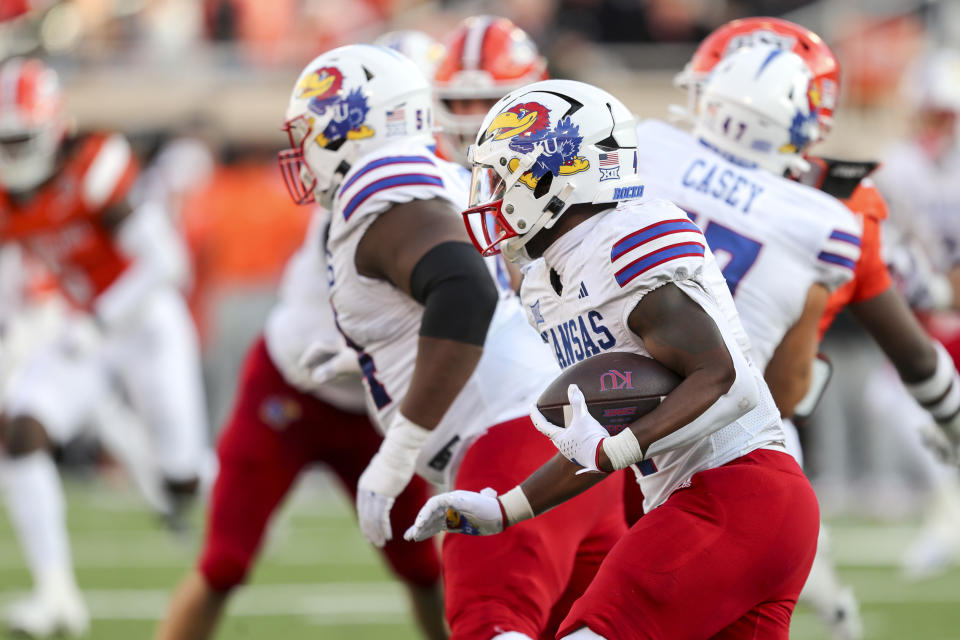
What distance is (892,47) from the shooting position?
11.0 metres

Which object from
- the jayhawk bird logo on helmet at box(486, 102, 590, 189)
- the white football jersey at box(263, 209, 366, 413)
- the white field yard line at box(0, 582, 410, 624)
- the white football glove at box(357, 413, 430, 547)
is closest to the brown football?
the jayhawk bird logo on helmet at box(486, 102, 590, 189)

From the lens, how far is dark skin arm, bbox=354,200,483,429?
3.13 metres

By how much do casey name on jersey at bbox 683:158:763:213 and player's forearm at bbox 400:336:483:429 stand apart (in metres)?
0.74

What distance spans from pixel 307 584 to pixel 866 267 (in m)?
3.69

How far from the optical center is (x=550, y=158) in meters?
2.89

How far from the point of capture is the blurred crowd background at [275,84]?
9.51m

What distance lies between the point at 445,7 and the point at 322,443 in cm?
852

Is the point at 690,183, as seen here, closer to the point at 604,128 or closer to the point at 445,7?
the point at 604,128

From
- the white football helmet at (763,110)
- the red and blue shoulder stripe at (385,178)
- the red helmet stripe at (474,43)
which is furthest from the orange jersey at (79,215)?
the white football helmet at (763,110)

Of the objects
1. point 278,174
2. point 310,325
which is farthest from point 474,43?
point 278,174

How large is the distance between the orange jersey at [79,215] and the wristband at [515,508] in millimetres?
3697

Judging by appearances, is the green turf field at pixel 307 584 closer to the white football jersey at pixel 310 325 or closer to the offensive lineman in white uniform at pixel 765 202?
the white football jersey at pixel 310 325

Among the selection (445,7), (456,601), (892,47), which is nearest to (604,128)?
(456,601)

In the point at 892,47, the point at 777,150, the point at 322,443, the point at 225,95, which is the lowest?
the point at 225,95
